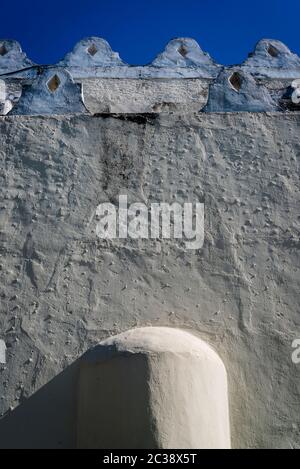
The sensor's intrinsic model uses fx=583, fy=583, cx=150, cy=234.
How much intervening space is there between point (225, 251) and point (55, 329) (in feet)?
4.38

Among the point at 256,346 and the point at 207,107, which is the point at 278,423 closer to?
the point at 256,346

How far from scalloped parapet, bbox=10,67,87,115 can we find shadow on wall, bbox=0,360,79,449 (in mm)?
2277

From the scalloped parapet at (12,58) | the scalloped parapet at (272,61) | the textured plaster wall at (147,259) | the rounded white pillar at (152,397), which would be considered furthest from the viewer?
the scalloped parapet at (12,58)

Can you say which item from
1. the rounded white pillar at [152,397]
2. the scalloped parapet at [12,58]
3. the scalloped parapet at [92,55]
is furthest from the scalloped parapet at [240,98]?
the scalloped parapet at [12,58]

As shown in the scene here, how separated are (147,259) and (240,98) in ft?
5.56

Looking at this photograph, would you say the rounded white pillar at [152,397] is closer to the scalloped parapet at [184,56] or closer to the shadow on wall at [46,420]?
the shadow on wall at [46,420]

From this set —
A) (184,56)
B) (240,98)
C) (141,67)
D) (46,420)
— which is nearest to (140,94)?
(141,67)

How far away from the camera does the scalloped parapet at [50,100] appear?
4961 mm

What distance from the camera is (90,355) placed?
3713mm

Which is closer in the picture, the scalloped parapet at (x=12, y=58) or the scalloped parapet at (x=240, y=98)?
the scalloped parapet at (x=240, y=98)

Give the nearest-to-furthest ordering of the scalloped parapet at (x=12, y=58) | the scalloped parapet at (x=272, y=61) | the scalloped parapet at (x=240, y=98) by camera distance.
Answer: the scalloped parapet at (x=240, y=98)
the scalloped parapet at (x=272, y=61)
the scalloped parapet at (x=12, y=58)

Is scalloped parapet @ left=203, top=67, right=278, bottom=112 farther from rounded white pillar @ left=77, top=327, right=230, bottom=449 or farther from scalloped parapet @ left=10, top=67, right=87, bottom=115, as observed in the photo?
rounded white pillar @ left=77, top=327, right=230, bottom=449

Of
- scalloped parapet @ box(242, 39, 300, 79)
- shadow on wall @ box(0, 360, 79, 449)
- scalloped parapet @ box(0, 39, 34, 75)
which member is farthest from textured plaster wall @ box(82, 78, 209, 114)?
shadow on wall @ box(0, 360, 79, 449)

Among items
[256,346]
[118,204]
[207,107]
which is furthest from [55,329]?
[207,107]
